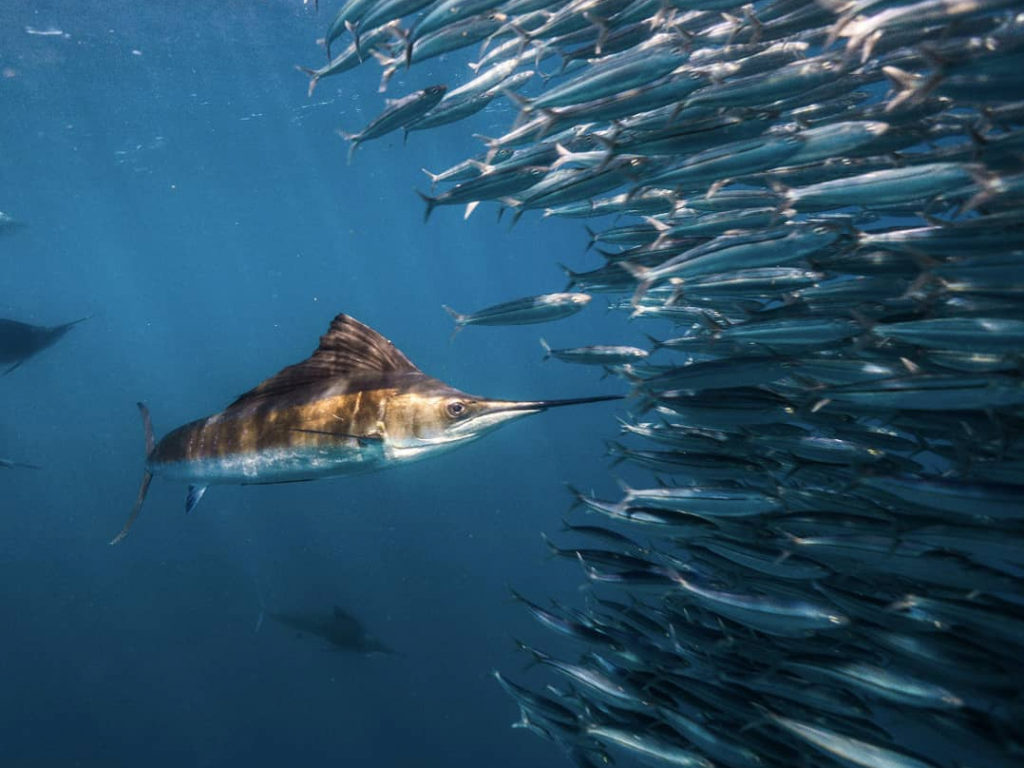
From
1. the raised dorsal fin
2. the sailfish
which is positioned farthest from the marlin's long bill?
the raised dorsal fin

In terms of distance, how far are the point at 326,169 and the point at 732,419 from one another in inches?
1166

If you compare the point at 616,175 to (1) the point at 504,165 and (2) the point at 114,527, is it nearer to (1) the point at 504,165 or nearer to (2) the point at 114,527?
(1) the point at 504,165

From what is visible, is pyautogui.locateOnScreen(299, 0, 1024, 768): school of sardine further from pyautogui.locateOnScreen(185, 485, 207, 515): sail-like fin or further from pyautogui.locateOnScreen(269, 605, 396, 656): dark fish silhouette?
pyautogui.locateOnScreen(269, 605, 396, 656): dark fish silhouette

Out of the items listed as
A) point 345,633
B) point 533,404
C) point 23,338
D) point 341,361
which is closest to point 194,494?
point 341,361

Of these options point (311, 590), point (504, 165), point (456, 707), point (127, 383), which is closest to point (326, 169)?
point (127, 383)

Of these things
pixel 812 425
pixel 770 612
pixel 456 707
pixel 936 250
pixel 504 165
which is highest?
pixel 504 165

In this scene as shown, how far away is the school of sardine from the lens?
244cm

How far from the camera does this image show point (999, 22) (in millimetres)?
2941

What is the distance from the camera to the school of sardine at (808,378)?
8.00 ft

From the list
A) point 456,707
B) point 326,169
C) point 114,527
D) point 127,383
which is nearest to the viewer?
point 456,707

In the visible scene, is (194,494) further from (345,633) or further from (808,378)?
(345,633)

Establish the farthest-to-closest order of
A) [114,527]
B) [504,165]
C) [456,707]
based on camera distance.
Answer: [114,527]
[456,707]
[504,165]

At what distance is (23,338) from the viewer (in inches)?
398

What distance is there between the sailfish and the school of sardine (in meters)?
1.27
